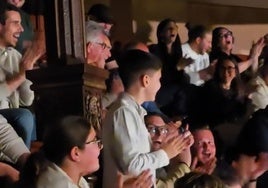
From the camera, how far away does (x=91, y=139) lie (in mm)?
2670

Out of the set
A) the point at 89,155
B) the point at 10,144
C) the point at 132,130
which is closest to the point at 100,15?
the point at 10,144

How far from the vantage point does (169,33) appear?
18.0ft

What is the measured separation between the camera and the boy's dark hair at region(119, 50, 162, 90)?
3.02 metres

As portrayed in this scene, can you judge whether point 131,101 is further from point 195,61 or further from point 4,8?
point 195,61

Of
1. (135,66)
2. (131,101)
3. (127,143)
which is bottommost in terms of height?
(127,143)

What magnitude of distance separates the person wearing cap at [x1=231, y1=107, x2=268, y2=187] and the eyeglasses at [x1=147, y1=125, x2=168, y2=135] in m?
0.70

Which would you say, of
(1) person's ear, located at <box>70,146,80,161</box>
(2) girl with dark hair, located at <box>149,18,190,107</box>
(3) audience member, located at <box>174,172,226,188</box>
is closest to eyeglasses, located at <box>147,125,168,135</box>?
(3) audience member, located at <box>174,172,226,188</box>

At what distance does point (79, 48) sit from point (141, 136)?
502 millimetres

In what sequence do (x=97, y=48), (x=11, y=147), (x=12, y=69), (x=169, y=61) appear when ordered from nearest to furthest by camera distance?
1. (x=11, y=147)
2. (x=12, y=69)
3. (x=97, y=48)
4. (x=169, y=61)

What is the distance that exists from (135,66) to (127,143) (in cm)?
30

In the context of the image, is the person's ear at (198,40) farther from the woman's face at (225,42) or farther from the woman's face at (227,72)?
the woman's face at (227,72)

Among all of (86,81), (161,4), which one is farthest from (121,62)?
(161,4)

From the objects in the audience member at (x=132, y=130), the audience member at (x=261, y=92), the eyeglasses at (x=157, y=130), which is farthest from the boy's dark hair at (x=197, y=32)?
the audience member at (x=132, y=130)

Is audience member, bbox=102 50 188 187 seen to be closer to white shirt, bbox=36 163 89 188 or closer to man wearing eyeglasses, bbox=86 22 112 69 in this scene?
white shirt, bbox=36 163 89 188
